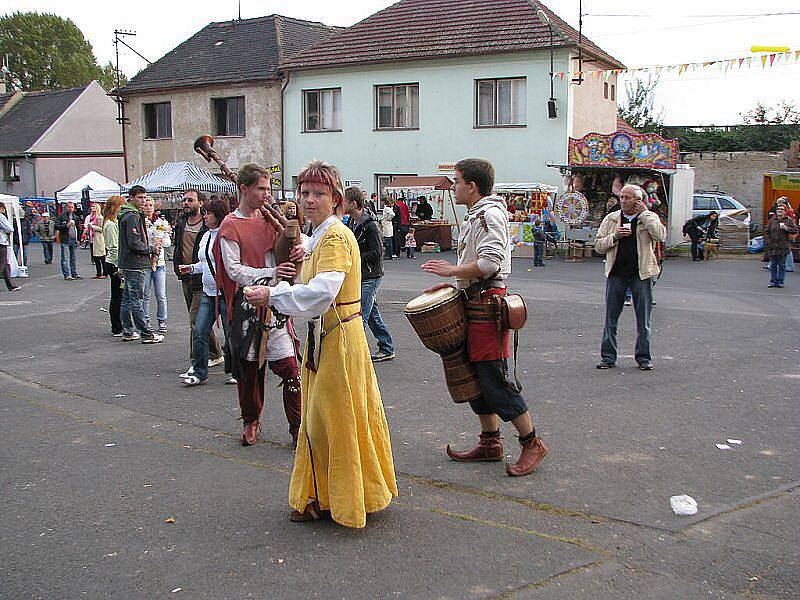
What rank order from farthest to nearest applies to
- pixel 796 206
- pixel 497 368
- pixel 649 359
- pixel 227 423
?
pixel 796 206 → pixel 649 359 → pixel 227 423 → pixel 497 368

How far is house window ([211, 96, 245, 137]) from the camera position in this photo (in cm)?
3384

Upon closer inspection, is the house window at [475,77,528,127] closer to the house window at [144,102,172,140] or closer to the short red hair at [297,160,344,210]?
the house window at [144,102,172,140]

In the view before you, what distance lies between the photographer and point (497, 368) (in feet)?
→ 17.5

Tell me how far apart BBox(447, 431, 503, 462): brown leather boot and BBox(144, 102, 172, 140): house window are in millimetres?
32860

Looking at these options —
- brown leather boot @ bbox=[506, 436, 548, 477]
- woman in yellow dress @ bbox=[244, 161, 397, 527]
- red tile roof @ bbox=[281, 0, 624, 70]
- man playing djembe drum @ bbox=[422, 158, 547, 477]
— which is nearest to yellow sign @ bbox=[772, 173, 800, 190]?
red tile roof @ bbox=[281, 0, 624, 70]

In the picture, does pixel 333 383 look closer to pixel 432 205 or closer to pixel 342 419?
pixel 342 419

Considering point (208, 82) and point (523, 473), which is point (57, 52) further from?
point (523, 473)

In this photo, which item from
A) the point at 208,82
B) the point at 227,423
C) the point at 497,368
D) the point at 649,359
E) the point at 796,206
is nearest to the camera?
the point at 497,368

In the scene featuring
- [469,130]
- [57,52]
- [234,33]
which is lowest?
[469,130]

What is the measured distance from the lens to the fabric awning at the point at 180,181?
26.8m

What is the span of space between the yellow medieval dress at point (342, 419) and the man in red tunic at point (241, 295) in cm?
112

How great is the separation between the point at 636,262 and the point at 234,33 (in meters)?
31.6

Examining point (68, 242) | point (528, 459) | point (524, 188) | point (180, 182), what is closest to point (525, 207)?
point (524, 188)

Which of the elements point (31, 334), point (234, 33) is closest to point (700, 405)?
point (31, 334)
